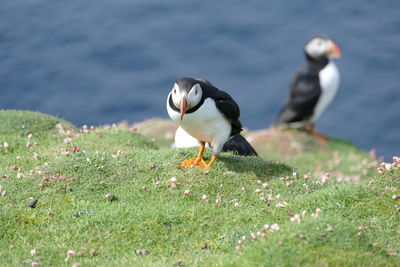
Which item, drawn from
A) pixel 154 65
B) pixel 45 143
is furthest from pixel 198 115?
pixel 154 65

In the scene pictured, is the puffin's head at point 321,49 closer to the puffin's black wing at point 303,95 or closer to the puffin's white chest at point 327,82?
the puffin's white chest at point 327,82

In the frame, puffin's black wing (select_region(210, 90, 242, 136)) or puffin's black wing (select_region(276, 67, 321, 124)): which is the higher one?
puffin's black wing (select_region(210, 90, 242, 136))

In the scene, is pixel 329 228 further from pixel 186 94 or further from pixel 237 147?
pixel 237 147

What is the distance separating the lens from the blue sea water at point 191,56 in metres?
25.3

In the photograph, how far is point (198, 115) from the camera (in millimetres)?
8430

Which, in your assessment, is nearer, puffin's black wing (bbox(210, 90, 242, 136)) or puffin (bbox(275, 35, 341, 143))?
puffin's black wing (bbox(210, 90, 242, 136))

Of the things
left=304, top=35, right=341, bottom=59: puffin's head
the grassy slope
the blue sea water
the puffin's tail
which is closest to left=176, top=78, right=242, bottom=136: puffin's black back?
the grassy slope

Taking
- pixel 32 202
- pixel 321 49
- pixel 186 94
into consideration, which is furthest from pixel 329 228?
pixel 321 49

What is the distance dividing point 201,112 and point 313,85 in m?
11.6

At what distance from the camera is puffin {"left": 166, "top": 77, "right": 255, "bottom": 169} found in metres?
8.20

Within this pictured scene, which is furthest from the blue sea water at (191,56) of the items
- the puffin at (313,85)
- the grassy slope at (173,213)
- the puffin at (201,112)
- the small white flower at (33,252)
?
the small white flower at (33,252)

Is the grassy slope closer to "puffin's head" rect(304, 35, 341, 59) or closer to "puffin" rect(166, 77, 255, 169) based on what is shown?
"puffin" rect(166, 77, 255, 169)

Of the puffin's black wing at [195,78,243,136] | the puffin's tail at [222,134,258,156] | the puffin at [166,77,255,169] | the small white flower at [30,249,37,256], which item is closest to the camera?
the small white flower at [30,249,37,256]

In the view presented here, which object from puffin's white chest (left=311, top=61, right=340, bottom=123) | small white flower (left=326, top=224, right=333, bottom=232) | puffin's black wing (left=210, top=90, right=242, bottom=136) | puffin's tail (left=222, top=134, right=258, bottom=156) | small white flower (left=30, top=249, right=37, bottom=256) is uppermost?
puffin's black wing (left=210, top=90, right=242, bottom=136)
